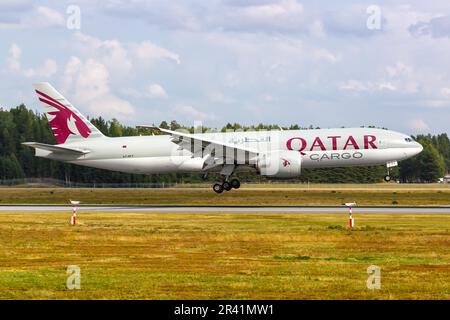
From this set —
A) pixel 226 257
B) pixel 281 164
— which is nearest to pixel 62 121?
pixel 281 164


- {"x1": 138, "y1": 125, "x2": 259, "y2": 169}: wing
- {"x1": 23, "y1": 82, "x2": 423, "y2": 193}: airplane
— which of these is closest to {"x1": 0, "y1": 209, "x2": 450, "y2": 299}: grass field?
{"x1": 23, "y1": 82, "x2": 423, "y2": 193}: airplane

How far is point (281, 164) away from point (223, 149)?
479 cm

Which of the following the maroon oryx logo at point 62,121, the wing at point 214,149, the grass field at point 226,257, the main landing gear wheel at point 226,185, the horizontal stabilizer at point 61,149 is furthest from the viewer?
the maroon oryx logo at point 62,121

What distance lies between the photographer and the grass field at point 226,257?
19.2m

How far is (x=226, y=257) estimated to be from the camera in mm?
25484

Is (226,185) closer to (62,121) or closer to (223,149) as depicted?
(223,149)

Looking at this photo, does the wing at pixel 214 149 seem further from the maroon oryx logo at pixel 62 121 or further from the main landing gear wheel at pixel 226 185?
the maroon oryx logo at pixel 62 121

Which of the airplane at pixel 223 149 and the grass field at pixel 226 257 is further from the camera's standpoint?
Answer: the airplane at pixel 223 149

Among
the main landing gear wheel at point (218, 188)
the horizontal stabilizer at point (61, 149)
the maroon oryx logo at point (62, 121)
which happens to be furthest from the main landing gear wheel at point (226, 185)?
the maroon oryx logo at point (62, 121)

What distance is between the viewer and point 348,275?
2152cm
